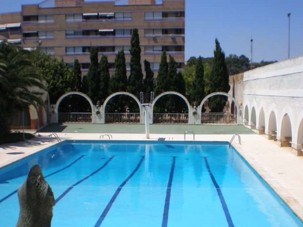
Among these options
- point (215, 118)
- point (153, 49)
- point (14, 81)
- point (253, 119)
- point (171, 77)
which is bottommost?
point (215, 118)

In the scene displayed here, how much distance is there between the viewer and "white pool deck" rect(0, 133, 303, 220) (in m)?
12.2

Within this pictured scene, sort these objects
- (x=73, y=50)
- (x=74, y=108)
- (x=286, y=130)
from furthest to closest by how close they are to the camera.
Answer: (x=73, y=50) → (x=74, y=108) → (x=286, y=130)

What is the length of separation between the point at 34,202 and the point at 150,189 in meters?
9.84

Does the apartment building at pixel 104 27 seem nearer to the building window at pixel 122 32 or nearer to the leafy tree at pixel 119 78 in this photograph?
the building window at pixel 122 32

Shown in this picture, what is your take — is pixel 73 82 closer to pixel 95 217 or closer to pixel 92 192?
pixel 92 192

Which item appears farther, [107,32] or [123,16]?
[107,32]

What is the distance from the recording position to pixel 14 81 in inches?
905

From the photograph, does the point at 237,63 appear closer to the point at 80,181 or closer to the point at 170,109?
the point at 170,109

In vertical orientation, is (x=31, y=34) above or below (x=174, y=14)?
below

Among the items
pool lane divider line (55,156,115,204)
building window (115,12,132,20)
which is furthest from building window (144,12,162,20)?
pool lane divider line (55,156,115,204)

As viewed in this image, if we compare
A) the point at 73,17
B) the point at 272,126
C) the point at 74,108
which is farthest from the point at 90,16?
the point at 272,126

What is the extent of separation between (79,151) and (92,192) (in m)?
9.33

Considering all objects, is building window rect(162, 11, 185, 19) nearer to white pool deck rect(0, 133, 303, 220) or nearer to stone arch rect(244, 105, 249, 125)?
stone arch rect(244, 105, 249, 125)

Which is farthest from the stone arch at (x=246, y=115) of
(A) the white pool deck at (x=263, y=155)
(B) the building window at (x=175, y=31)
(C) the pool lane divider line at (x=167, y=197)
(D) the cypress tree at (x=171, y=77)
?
(B) the building window at (x=175, y=31)
